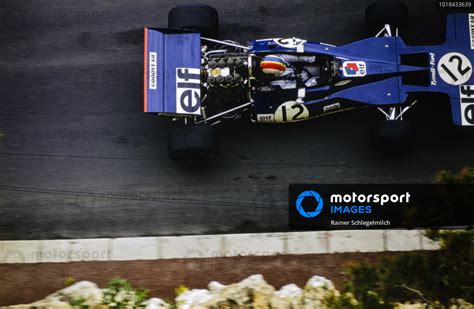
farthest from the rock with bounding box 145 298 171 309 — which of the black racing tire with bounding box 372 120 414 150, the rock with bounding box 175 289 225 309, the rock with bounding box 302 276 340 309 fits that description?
the black racing tire with bounding box 372 120 414 150

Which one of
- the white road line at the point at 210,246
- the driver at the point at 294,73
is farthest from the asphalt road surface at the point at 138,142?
the driver at the point at 294,73

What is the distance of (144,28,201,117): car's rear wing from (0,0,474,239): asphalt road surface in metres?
1.31

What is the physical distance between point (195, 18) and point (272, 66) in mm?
2026

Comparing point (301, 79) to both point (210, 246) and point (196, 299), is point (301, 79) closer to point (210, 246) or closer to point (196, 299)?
point (210, 246)

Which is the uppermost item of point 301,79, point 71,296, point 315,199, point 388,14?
point 388,14

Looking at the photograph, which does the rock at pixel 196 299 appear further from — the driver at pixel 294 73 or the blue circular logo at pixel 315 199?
the driver at pixel 294 73

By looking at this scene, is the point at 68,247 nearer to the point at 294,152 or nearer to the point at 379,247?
the point at 294,152

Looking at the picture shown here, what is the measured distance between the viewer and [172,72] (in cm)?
1166

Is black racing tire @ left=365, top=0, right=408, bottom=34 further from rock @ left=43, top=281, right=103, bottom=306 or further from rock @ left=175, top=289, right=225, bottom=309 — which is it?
rock @ left=43, top=281, right=103, bottom=306

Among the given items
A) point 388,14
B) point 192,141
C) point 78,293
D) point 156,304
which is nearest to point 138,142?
point 192,141

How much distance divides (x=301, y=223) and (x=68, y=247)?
4521 millimetres

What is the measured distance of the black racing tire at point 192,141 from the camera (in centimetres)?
1172

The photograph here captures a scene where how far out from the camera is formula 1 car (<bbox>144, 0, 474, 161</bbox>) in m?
11.7

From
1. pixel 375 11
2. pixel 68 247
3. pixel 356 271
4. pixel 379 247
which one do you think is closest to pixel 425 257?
pixel 356 271
